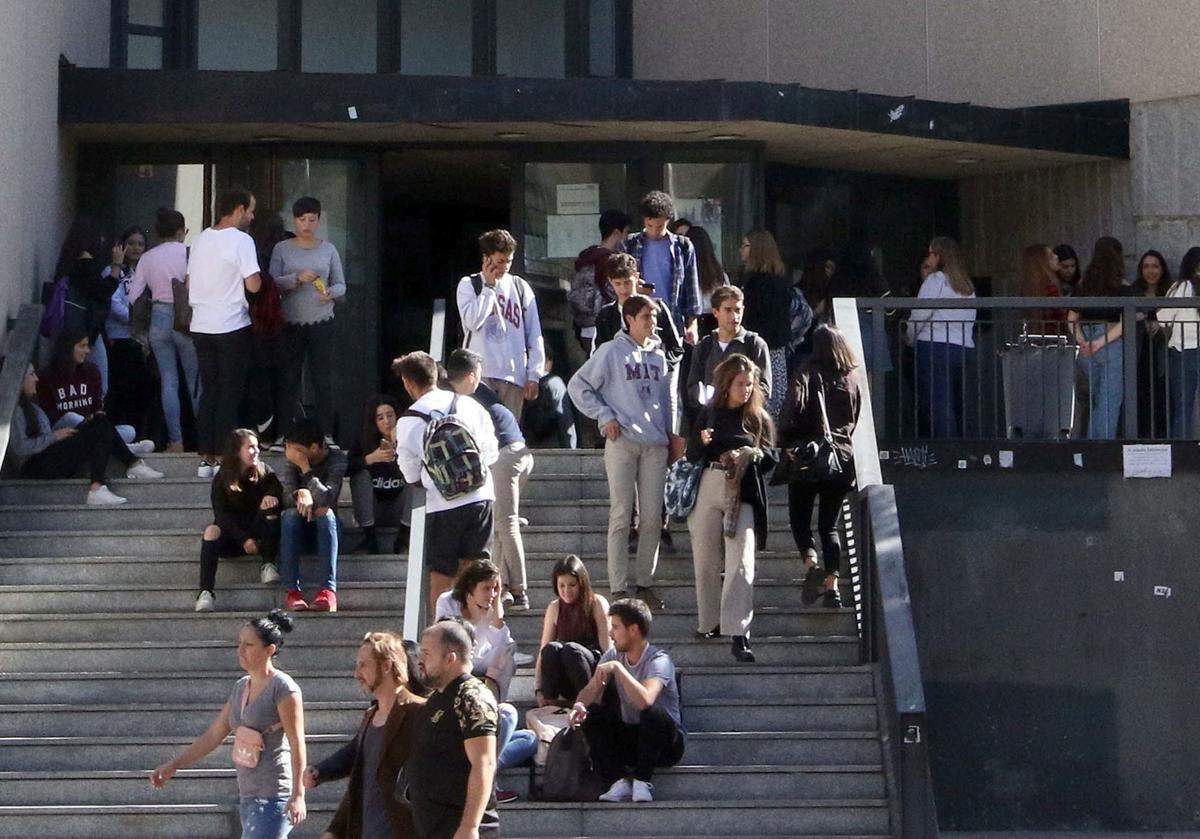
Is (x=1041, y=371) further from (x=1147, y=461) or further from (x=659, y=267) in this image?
(x=659, y=267)

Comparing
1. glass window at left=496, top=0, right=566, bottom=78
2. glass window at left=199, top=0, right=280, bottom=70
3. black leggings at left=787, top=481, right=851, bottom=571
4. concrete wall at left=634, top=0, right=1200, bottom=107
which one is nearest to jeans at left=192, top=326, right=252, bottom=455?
black leggings at left=787, top=481, right=851, bottom=571

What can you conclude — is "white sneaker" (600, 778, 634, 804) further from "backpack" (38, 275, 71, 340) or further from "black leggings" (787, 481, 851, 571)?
"backpack" (38, 275, 71, 340)

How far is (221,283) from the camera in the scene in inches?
494

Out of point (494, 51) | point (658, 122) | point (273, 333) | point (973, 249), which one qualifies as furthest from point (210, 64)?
point (973, 249)

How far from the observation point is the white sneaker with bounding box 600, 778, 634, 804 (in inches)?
390

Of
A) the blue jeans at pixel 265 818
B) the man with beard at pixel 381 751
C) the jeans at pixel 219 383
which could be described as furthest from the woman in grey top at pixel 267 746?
the jeans at pixel 219 383

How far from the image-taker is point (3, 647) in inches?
445

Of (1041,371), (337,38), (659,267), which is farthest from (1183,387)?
(337,38)

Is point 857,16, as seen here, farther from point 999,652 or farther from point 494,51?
point 999,652

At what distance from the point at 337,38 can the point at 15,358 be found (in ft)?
21.5

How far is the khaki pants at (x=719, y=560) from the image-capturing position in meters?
10.8

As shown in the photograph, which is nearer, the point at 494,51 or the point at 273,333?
the point at 273,333

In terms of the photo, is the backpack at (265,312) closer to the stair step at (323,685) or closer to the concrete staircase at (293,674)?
the concrete staircase at (293,674)

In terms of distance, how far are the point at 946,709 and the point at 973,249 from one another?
6.83 m
